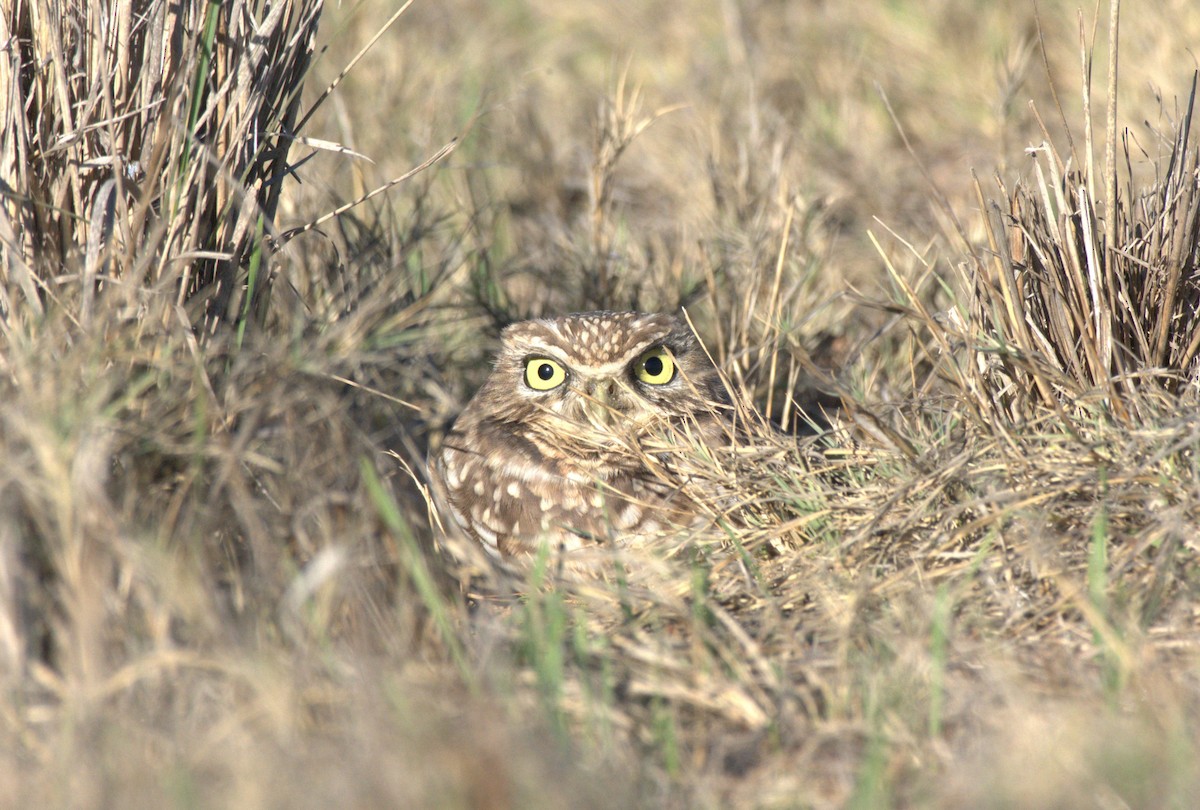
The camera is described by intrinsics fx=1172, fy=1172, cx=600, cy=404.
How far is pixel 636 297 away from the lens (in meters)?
3.90

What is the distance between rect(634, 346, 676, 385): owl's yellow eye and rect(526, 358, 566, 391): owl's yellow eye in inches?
7.9

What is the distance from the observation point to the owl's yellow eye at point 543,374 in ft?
9.98

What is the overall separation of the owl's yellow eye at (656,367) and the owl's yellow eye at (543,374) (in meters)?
0.20

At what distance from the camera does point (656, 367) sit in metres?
3.08

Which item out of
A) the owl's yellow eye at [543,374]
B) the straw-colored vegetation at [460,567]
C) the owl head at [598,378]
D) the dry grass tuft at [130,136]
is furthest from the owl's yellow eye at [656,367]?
the dry grass tuft at [130,136]

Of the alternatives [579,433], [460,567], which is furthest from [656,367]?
[460,567]

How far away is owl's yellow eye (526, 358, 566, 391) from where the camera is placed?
120 inches

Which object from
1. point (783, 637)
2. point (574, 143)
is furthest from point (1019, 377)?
point (574, 143)

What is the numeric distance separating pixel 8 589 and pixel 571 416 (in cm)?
152

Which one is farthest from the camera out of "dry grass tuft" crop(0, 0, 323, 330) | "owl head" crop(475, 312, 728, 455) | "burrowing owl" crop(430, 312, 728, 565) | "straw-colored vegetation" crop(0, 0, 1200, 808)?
"owl head" crop(475, 312, 728, 455)

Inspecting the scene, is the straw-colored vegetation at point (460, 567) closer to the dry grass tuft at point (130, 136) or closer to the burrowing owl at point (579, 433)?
the dry grass tuft at point (130, 136)

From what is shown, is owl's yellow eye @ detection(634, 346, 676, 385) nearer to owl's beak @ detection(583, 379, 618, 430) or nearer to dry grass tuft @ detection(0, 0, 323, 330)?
owl's beak @ detection(583, 379, 618, 430)

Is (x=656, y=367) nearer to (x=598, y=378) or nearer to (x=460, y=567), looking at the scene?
(x=598, y=378)

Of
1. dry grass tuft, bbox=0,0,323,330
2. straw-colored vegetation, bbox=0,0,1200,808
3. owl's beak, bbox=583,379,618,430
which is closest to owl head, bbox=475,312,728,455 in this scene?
owl's beak, bbox=583,379,618,430
